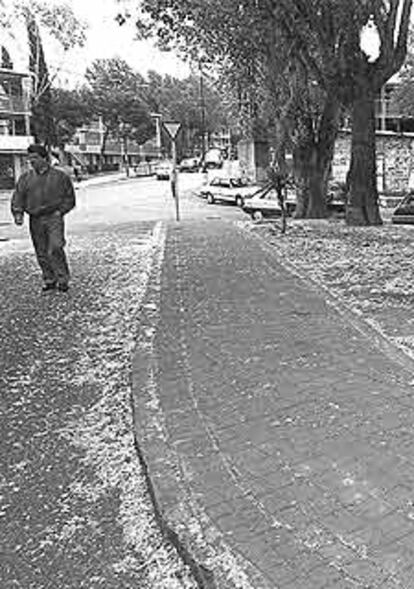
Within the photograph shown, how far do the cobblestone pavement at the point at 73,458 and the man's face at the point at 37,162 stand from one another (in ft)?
5.24

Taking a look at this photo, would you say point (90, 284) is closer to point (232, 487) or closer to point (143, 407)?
point (143, 407)

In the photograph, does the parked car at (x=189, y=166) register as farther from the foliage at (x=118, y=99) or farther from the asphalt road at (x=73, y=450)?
the asphalt road at (x=73, y=450)

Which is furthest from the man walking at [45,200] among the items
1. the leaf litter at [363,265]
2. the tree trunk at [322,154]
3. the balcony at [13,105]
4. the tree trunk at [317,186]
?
the balcony at [13,105]

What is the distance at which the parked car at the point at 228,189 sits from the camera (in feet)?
111

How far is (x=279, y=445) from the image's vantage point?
13.4 ft

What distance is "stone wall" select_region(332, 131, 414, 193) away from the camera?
1280 inches

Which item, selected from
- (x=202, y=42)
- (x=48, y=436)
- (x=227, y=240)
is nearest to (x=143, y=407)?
(x=48, y=436)

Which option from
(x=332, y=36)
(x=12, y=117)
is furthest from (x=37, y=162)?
(x=12, y=117)

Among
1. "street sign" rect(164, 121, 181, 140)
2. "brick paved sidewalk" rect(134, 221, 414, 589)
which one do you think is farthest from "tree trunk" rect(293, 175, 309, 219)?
"brick paved sidewalk" rect(134, 221, 414, 589)

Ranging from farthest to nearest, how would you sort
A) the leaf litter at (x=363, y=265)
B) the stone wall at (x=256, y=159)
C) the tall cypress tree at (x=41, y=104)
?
the tall cypress tree at (x=41, y=104)
the stone wall at (x=256, y=159)
the leaf litter at (x=363, y=265)

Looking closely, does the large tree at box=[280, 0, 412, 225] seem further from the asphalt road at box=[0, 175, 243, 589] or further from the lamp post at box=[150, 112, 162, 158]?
the lamp post at box=[150, 112, 162, 158]

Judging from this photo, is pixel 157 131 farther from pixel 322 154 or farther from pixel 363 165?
pixel 363 165

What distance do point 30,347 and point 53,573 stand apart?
3.64 meters

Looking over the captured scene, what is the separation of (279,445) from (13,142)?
5056 cm
